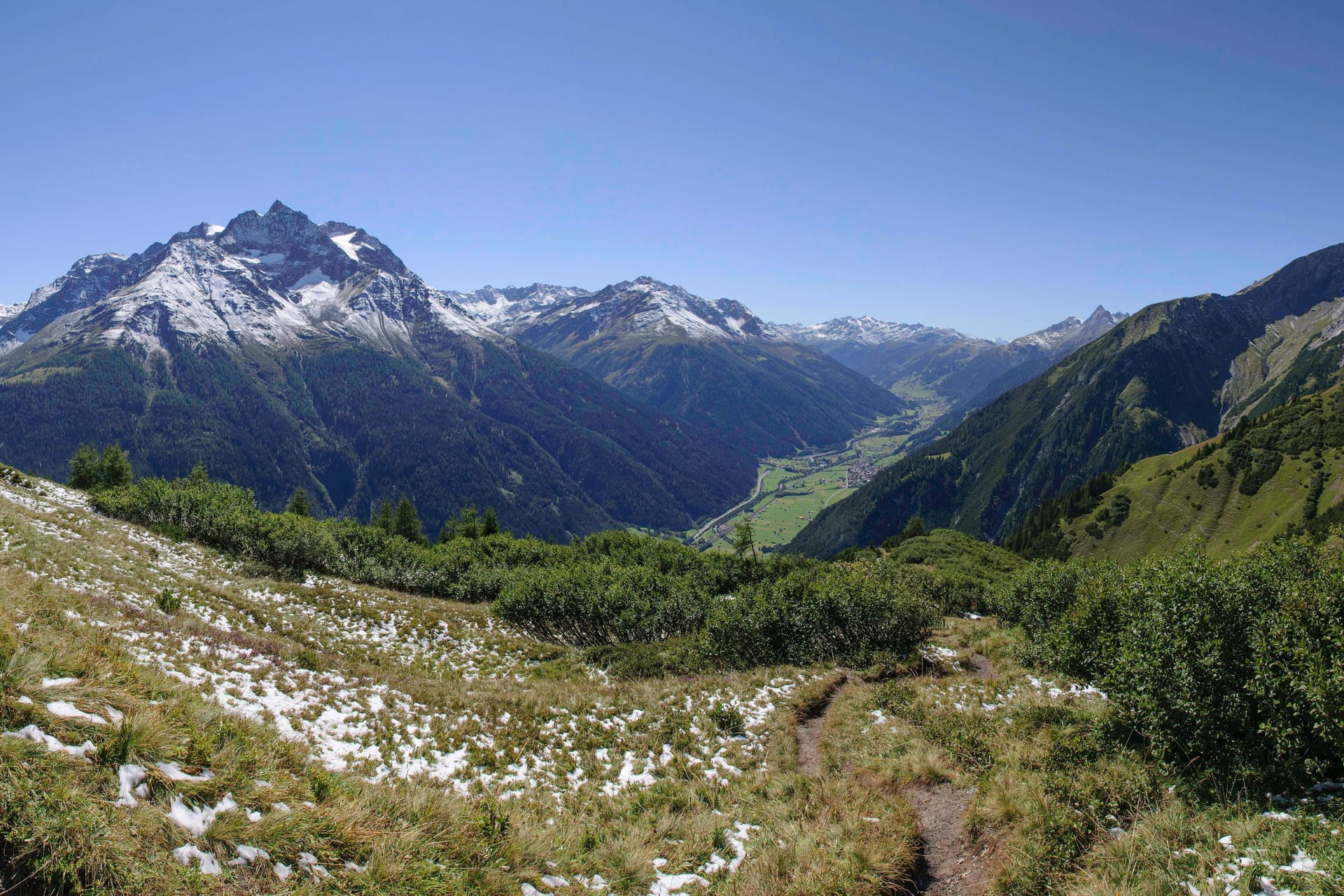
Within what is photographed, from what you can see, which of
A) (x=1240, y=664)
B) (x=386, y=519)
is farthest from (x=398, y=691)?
(x=386, y=519)

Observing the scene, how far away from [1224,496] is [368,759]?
218009 millimetres

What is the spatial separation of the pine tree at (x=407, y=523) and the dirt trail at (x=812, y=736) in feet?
328

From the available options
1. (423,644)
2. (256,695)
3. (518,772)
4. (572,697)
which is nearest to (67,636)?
(256,695)

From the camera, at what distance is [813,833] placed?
16.0 meters

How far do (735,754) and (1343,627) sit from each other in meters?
20.2

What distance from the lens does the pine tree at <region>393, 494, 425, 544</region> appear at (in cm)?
11362

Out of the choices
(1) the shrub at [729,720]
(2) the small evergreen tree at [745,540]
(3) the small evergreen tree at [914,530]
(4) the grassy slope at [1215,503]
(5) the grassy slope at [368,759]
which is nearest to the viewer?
(5) the grassy slope at [368,759]

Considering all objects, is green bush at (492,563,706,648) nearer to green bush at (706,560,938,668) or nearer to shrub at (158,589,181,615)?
A: green bush at (706,560,938,668)

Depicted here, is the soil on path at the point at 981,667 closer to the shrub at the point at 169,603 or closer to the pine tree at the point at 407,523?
the shrub at the point at 169,603

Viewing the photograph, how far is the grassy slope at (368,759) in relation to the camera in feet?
31.9

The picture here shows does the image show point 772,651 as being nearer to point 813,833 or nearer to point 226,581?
point 813,833

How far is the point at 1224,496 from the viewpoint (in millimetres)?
158375

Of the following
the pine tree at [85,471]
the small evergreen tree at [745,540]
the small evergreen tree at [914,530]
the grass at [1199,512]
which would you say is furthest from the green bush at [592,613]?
the grass at [1199,512]

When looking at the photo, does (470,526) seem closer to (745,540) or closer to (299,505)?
(299,505)
